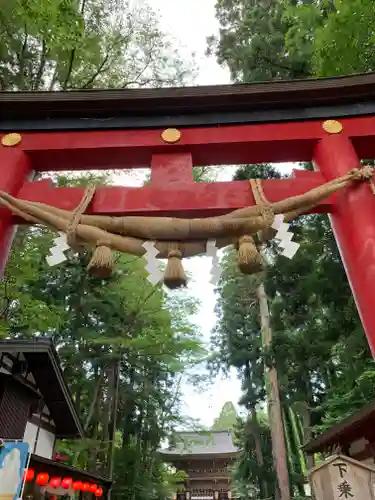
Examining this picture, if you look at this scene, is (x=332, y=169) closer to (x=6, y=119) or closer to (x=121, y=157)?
(x=121, y=157)

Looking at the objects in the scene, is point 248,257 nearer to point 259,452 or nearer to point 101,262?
point 101,262

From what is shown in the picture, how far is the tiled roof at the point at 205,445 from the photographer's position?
2369 cm

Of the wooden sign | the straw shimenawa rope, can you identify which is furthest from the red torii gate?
the wooden sign

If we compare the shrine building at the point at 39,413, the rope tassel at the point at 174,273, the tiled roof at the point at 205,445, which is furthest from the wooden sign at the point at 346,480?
the tiled roof at the point at 205,445

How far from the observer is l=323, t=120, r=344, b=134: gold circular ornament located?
13.0 ft

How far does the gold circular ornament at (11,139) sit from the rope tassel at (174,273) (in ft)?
7.09

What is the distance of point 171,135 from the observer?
3.99 meters

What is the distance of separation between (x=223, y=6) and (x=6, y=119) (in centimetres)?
Answer: 1295

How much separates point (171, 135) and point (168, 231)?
4.61 feet

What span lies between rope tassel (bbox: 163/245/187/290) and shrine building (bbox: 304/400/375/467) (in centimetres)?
427

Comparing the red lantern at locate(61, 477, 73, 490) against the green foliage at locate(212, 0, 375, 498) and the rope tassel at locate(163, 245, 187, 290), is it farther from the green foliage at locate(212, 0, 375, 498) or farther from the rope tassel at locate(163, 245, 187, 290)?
the rope tassel at locate(163, 245, 187, 290)

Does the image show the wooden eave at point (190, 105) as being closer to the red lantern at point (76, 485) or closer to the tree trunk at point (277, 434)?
the red lantern at point (76, 485)

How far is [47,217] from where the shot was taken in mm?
3107

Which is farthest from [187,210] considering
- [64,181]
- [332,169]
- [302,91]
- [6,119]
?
[64,181]
